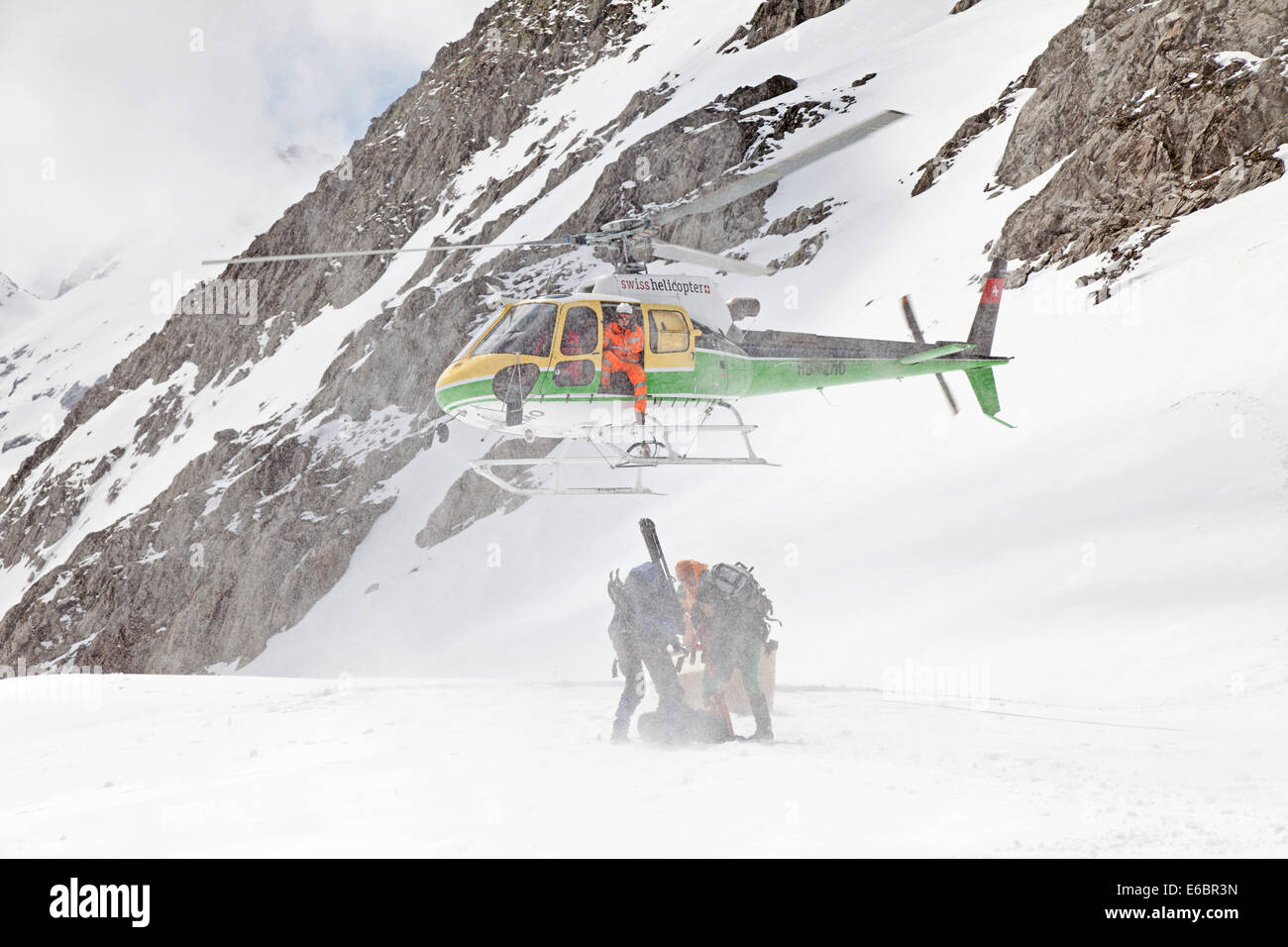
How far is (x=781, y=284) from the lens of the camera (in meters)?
38.8

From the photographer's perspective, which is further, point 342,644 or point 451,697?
point 342,644

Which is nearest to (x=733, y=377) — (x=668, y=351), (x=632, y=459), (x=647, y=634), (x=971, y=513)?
(x=668, y=351)

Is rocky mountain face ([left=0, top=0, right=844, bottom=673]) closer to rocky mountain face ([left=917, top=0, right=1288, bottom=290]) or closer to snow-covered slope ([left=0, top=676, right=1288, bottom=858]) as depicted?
rocky mountain face ([left=917, top=0, right=1288, bottom=290])

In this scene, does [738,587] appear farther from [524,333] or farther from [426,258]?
[426,258]

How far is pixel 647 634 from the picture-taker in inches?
277

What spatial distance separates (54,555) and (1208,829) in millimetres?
77376

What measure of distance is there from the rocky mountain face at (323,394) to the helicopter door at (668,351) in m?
26.3

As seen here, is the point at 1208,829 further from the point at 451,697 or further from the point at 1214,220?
the point at 1214,220

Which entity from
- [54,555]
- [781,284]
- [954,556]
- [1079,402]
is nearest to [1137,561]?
[954,556]

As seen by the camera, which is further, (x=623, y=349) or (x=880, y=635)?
(x=880, y=635)

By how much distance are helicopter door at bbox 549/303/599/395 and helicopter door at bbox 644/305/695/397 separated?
748mm

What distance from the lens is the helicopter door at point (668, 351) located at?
11797mm

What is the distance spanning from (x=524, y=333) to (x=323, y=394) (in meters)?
42.3

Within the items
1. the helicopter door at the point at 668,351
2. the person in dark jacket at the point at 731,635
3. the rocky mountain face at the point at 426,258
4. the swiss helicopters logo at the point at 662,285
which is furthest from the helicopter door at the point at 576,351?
the rocky mountain face at the point at 426,258
